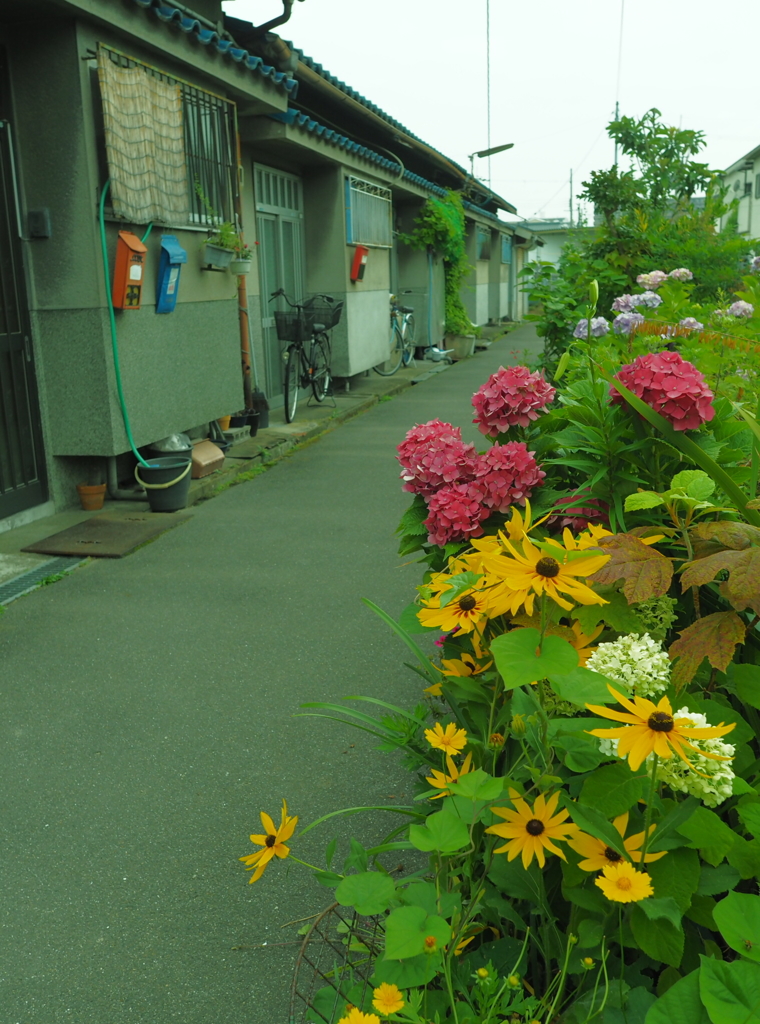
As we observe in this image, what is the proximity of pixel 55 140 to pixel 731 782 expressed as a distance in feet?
20.5

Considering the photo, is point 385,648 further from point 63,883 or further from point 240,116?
point 240,116

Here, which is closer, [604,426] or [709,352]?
[604,426]

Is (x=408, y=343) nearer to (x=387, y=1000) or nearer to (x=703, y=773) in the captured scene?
(x=703, y=773)

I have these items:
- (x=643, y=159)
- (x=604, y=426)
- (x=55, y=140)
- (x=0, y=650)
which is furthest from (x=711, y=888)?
(x=643, y=159)

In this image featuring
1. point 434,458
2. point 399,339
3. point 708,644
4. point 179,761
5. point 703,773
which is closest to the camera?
point 703,773

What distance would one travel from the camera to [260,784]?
3.14 metres

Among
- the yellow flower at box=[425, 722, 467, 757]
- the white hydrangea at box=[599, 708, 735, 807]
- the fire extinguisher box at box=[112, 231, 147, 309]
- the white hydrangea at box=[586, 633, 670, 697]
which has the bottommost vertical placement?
the yellow flower at box=[425, 722, 467, 757]

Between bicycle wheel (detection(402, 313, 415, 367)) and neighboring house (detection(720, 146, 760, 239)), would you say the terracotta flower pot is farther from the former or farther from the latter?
neighboring house (detection(720, 146, 760, 239))

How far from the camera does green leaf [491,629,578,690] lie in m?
1.42

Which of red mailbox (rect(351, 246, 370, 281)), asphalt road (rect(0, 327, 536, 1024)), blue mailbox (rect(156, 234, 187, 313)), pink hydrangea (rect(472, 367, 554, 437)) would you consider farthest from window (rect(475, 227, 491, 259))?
pink hydrangea (rect(472, 367, 554, 437))

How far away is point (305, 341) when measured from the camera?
463 inches

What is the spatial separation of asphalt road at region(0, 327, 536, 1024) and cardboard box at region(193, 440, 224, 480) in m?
1.35

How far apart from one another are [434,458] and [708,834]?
134 centimetres

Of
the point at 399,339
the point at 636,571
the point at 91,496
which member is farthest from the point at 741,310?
the point at 399,339
